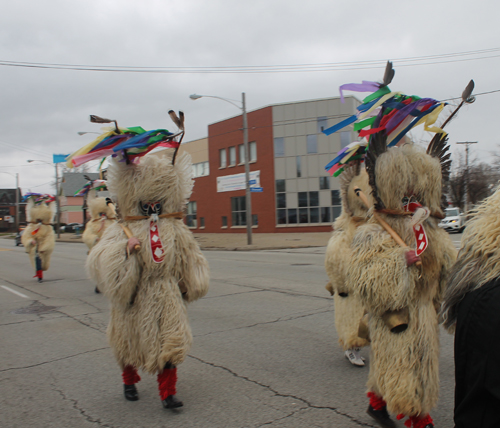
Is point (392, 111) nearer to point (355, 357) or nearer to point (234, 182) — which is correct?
point (355, 357)

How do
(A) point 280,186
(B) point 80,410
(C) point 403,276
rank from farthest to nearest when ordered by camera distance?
(A) point 280,186, (B) point 80,410, (C) point 403,276

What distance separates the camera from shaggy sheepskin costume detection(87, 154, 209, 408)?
10.9 feet

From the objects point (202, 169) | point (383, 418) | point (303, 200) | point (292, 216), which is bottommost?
point (383, 418)

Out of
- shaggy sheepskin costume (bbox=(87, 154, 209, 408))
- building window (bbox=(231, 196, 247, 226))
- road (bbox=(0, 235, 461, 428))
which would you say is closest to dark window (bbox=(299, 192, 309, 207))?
building window (bbox=(231, 196, 247, 226))

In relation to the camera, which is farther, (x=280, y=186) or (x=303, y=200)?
(x=280, y=186)

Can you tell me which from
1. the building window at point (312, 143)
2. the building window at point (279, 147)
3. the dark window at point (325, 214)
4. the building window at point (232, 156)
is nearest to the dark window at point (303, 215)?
the dark window at point (325, 214)

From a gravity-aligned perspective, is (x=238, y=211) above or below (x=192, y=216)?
above

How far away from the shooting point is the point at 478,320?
137 centimetres

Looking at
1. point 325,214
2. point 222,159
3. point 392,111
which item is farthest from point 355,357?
point 222,159

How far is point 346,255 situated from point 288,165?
26870 mm

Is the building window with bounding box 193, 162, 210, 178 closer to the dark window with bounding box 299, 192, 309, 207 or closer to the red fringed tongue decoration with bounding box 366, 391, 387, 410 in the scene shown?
the dark window with bounding box 299, 192, 309, 207

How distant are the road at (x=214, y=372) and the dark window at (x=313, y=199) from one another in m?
22.9

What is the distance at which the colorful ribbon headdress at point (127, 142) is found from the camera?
3.54 m

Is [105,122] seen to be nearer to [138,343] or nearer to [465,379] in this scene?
[138,343]
